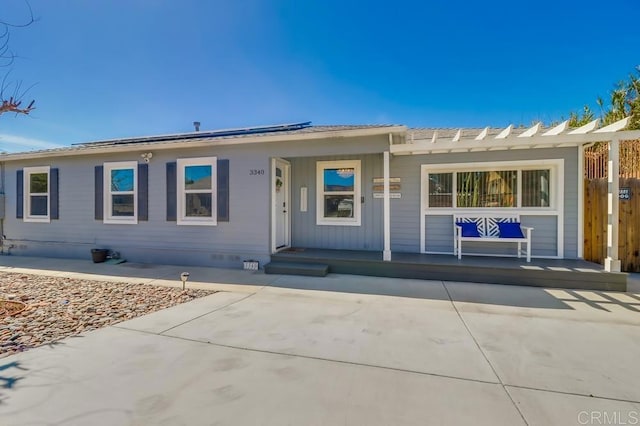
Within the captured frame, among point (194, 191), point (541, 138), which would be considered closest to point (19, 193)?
point (194, 191)

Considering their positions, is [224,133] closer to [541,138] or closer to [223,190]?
[223,190]

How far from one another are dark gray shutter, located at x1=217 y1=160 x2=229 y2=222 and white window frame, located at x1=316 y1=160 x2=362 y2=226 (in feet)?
7.26

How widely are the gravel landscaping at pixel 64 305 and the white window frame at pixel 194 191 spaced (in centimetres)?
205

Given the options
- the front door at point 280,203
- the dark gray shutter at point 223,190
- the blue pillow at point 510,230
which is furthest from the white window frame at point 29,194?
the blue pillow at point 510,230

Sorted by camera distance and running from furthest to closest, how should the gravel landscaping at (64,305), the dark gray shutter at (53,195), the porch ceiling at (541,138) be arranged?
the dark gray shutter at (53,195)
the porch ceiling at (541,138)
the gravel landscaping at (64,305)

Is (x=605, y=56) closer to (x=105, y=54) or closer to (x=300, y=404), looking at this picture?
(x=300, y=404)

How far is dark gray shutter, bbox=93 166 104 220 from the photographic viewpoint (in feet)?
25.6

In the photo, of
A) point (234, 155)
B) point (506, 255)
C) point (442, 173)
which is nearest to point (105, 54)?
point (234, 155)

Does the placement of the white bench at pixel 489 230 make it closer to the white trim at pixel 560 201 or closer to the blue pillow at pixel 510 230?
the blue pillow at pixel 510 230

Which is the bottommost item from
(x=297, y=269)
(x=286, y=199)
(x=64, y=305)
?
(x=64, y=305)

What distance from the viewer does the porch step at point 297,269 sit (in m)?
6.01

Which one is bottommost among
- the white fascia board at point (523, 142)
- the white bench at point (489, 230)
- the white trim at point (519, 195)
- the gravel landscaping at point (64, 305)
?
the gravel landscaping at point (64, 305)

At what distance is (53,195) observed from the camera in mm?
8359

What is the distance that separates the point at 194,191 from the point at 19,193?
6155 millimetres
